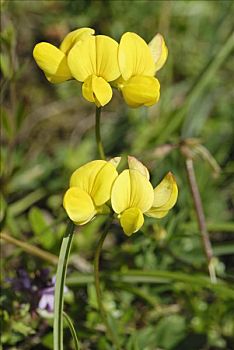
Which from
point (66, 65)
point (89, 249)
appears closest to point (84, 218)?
point (66, 65)

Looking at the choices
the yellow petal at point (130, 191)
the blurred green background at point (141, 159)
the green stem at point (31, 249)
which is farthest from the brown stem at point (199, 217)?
the yellow petal at point (130, 191)

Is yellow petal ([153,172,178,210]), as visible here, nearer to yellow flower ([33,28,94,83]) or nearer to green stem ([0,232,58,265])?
yellow flower ([33,28,94,83])

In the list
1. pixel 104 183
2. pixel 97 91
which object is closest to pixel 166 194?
pixel 104 183

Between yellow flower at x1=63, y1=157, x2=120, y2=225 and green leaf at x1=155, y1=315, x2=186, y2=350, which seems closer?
yellow flower at x1=63, y1=157, x2=120, y2=225

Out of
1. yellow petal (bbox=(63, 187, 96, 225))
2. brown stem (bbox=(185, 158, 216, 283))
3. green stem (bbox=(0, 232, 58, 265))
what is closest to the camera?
yellow petal (bbox=(63, 187, 96, 225))

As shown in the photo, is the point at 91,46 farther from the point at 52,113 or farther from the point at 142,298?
the point at 52,113

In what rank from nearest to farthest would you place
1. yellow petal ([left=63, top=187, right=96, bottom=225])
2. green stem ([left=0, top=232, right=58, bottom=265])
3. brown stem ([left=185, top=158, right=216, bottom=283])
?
1. yellow petal ([left=63, top=187, right=96, bottom=225])
2. green stem ([left=0, top=232, right=58, bottom=265])
3. brown stem ([left=185, top=158, right=216, bottom=283])

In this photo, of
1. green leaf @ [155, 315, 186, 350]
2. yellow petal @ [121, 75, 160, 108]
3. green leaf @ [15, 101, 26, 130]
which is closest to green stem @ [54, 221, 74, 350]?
yellow petal @ [121, 75, 160, 108]
